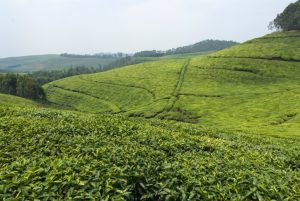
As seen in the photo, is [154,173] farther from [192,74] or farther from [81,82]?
[81,82]

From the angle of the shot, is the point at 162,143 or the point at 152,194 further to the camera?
the point at 162,143

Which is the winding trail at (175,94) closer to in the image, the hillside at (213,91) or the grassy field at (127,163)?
the hillside at (213,91)

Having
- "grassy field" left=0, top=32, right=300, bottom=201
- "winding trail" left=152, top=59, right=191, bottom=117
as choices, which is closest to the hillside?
"winding trail" left=152, top=59, right=191, bottom=117

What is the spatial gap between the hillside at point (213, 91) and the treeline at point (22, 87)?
9946 mm

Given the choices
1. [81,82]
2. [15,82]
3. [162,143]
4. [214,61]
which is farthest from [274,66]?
[162,143]

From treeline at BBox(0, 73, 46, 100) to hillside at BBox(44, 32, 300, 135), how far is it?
9946 mm

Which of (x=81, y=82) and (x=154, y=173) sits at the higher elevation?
(x=154, y=173)

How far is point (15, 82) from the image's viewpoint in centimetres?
18475

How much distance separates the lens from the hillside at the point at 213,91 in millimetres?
121812

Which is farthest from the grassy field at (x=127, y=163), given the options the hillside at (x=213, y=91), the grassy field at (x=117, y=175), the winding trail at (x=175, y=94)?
the winding trail at (x=175, y=94)

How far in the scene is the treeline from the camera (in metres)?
172

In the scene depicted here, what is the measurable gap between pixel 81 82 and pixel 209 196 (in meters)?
189

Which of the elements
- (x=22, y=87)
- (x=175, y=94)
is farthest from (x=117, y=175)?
(x=22, y=87)

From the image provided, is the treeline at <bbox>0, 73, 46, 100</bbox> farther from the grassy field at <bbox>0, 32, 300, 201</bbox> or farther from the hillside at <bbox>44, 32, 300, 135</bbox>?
the grassy field at <bbox>0, 32, 300, 201</bbox>
